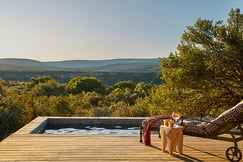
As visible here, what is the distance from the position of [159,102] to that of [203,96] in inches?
46.3

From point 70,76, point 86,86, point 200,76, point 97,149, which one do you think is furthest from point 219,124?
point 70,76

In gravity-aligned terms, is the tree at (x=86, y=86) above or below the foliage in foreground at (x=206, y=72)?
below

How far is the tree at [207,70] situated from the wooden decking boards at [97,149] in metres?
3.40

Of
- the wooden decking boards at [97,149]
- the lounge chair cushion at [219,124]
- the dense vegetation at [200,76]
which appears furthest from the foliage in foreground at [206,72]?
the lounge chair cushion at [219,124]

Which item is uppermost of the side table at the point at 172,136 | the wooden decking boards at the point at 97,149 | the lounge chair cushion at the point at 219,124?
the lounge chair cushion at the point at 219,124

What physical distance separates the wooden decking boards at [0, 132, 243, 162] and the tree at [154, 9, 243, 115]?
3397mm

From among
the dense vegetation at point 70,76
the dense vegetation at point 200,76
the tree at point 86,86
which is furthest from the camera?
the dense vegetation at point 70,76

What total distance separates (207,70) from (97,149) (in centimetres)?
509

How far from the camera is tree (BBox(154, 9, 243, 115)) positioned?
897 cm

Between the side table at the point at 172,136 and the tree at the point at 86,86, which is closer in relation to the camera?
the side table at the point at 172,136

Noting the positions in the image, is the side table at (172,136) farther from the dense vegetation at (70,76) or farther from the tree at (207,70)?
the dense vegetation at (70,76)

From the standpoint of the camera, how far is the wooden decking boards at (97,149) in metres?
4.37

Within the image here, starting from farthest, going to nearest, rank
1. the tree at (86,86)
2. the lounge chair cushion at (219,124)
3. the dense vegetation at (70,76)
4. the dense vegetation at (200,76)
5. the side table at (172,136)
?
the dense vegetation at (70,76)
the tree at (86,86)
the dense vegetation at (200,76)
the side table at (172,136)
the lounge chair cushion at (219,124)

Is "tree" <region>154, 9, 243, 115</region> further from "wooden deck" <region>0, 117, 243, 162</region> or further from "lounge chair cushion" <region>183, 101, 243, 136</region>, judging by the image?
"lounge chair cushion" <region>183, 101, 243, 136</region>
